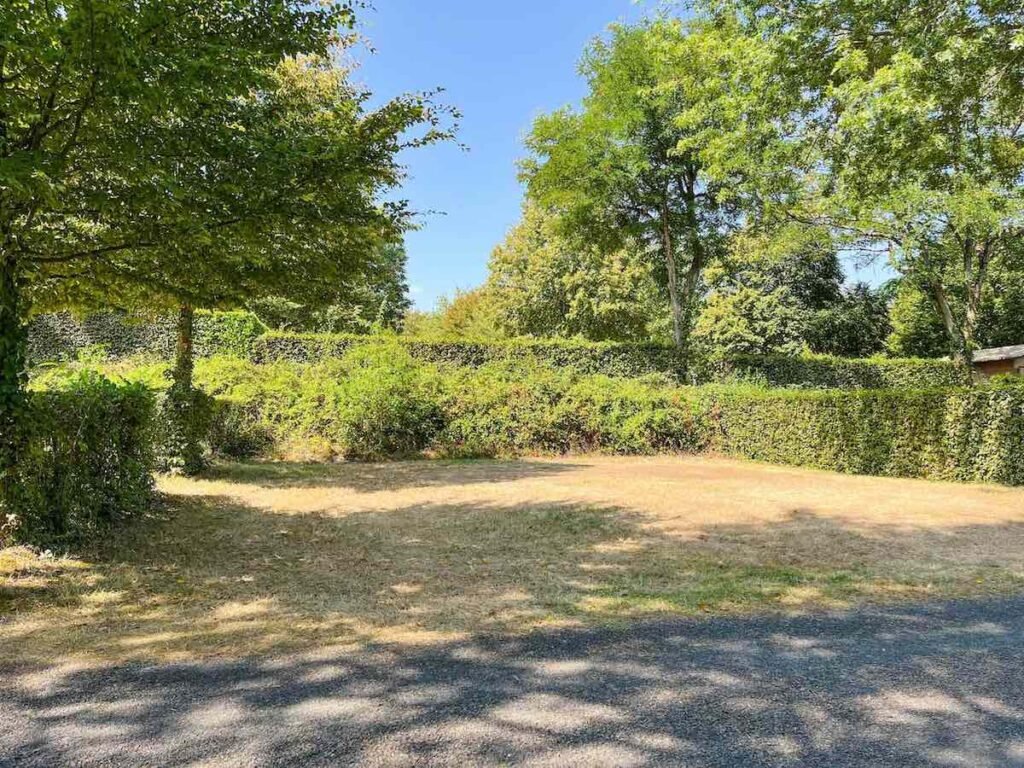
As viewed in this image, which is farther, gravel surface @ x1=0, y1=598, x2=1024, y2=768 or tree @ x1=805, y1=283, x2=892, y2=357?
tree @ x1=805, y1=283, x2=892, y2=357

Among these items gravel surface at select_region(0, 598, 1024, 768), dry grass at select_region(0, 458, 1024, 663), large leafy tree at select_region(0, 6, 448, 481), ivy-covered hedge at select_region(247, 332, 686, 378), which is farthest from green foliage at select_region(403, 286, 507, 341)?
gravel surface at select_region(0, 598, 1024, 768)

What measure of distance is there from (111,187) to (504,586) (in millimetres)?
3949

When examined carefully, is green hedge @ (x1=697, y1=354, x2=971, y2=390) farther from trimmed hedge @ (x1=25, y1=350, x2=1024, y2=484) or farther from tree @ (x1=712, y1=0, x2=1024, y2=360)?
tree @ (x1=712, y1=0, x2=1024, y2=360)

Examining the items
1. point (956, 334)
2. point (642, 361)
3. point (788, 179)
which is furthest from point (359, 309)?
point (956, 334)

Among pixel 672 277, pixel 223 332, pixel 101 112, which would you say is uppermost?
pixel 672 277

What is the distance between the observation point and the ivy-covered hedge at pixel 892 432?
9281 millimetres

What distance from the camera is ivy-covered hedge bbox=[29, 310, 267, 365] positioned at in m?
17.6

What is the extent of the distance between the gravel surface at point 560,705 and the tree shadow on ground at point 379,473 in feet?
19.5

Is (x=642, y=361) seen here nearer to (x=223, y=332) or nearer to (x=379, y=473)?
(x=379, y=473)

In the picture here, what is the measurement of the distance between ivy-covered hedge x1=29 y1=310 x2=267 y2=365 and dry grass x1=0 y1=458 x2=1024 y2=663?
31.9 ft

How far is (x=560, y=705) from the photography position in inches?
100

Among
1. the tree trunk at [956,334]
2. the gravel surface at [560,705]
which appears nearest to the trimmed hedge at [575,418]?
the tree trunk at [956,334]

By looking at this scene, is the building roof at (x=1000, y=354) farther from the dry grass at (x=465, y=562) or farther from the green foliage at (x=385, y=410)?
the green foliage at (x=385, y=410)

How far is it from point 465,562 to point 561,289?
25552 mm
